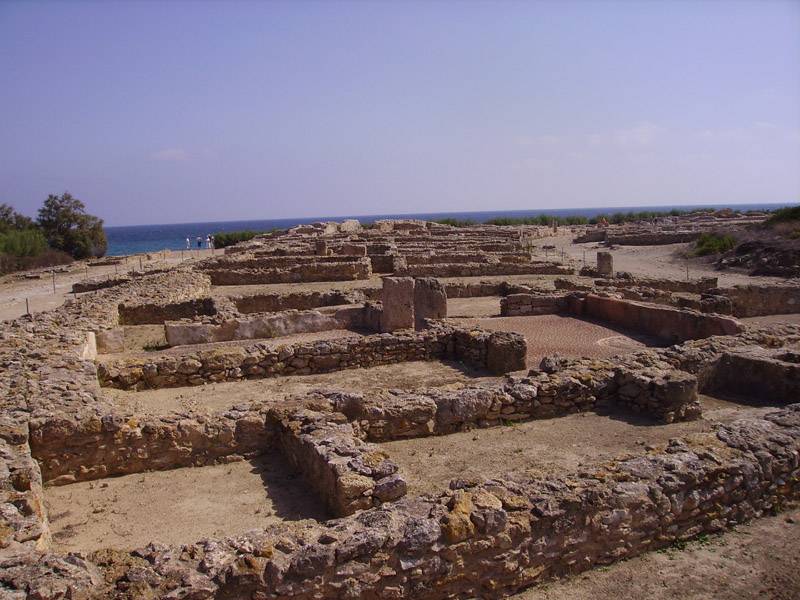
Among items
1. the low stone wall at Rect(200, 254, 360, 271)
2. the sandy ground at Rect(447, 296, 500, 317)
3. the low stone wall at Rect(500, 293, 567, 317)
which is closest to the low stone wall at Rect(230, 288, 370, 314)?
the sandy ground at Rect(447, 296, 500, 317)

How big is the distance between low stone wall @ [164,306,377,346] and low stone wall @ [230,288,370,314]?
8.50 ft

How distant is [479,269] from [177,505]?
2022 centimetres

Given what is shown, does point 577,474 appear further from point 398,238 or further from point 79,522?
point 398,238

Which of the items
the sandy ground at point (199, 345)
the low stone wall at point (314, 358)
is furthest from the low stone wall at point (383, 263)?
the low stone wall at point (314, 358)

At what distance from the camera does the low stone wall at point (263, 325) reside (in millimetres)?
13977

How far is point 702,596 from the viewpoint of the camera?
4.85 metres

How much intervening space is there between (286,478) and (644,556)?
3826 mm

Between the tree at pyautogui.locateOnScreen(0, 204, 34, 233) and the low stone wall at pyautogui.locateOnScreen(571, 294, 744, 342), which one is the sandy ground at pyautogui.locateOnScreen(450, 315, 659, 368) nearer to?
the low stone wall at pyautogui.locateOnScreen(571, 294, 744, 342)

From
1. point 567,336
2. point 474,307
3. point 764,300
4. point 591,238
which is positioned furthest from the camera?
point 591,238

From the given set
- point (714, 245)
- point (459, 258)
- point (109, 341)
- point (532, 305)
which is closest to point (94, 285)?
Result: point (109, 341)

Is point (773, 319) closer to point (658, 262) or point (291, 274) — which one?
point (291, 274)

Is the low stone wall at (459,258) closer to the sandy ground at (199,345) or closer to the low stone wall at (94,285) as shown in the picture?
the sandy ground at (199,345)

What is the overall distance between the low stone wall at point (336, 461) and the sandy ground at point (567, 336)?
5.80 m

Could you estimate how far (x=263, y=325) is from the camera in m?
A: 14.6
